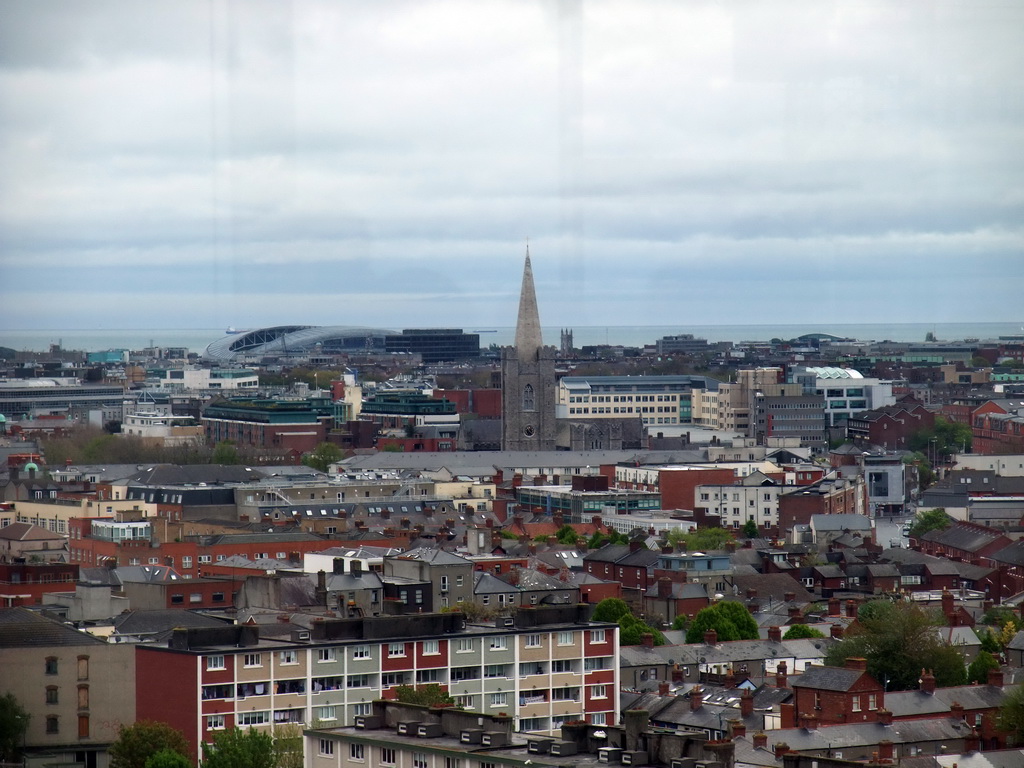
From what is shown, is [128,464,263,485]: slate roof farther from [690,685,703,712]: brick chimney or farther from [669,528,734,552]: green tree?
[690,685,703,712]: brick chimney

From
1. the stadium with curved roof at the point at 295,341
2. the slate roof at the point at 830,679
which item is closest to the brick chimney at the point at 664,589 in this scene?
the slate roof at the point at 830,679

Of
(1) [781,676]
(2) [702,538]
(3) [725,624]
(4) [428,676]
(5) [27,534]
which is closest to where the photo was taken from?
(4) [428,676]

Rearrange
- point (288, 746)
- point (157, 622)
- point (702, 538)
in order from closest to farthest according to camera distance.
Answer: point (288, 746)
point (157, 622)
point (702, 538)

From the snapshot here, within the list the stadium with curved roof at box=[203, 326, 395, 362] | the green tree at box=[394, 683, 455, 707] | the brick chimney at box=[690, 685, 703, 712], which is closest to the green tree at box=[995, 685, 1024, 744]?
the brick chimney at box=[690, 685, 703, 712]

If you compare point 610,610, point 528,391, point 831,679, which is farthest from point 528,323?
point 831,679

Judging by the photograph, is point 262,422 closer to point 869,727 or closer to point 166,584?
point 166,584

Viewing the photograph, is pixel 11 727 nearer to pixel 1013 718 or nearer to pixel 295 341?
pixel 1013 718
